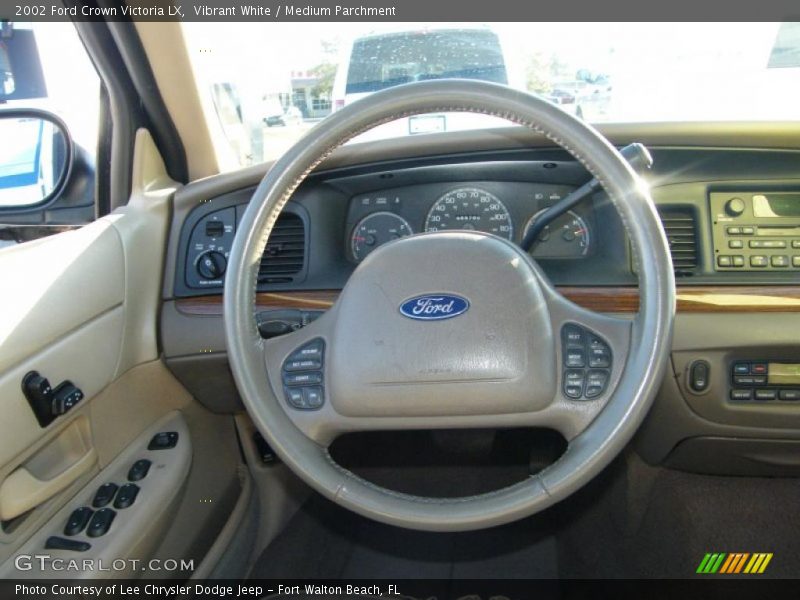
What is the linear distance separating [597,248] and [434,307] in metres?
0.76

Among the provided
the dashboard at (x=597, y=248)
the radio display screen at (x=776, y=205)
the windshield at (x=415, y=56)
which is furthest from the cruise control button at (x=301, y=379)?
the radio display screen at (x=776, y=205)

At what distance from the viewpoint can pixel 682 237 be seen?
5.39 feet

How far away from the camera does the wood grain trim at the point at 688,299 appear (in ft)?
4.99

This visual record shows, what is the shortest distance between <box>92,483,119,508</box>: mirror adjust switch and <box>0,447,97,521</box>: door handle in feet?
0.22

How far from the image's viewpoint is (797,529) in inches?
72.9

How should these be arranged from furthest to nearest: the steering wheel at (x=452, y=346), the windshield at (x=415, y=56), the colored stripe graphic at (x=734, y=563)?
the windshield at (x=415, y=56), the colored stripe graphic at (x=734, y=563), the steering wheel at (x=452, y=346)

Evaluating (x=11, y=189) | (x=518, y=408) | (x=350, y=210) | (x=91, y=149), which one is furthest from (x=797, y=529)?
(x=11, y=189)

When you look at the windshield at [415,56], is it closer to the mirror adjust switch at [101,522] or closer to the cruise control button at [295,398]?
the cruise control button at [295,398]

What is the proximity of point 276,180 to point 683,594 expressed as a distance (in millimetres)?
1654

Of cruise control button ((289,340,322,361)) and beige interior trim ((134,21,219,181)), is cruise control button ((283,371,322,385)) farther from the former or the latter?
beige interior trim ((134,21,219,181))

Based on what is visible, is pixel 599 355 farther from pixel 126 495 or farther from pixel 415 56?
pixel 415 56

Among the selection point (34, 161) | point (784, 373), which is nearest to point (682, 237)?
point (784, 373)

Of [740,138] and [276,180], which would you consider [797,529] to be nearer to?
[740,138]

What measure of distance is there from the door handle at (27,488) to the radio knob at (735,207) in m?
1.66
